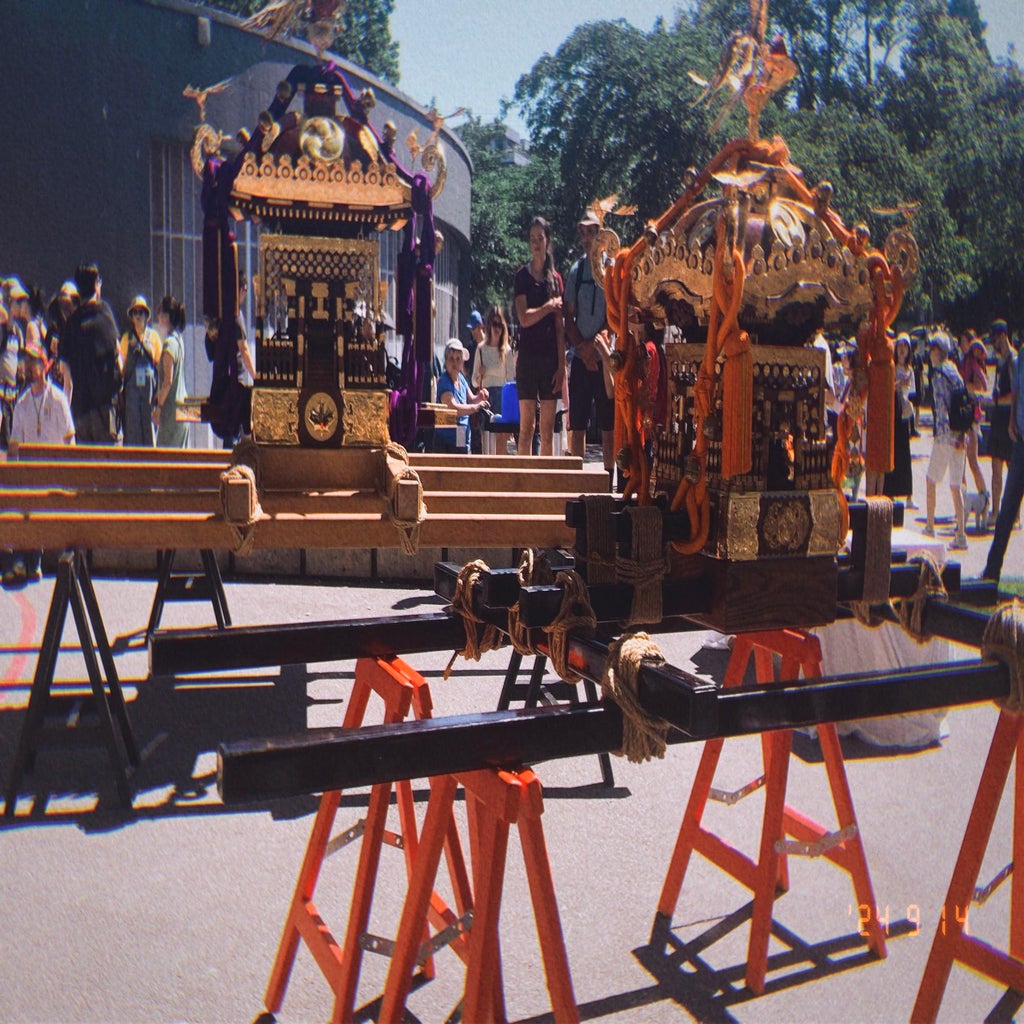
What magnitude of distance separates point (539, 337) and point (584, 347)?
447 mm

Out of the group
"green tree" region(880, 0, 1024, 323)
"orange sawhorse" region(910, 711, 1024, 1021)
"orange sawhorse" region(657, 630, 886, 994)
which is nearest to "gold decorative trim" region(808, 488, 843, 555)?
"orange sawhorse" region(657, 630, 886, 994)

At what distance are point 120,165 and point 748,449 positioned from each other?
42.1 feet

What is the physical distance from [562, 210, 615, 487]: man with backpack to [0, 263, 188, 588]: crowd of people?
344 cm

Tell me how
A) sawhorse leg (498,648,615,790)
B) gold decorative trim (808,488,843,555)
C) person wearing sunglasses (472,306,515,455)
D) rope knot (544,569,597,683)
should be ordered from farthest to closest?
person wearing sunglasses (472,306,515,455)
sawhorse leg (498,648,615,790)
gold decorative trim (808,488,843,555)
rope knot (544,569,597,683)

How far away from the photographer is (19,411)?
737 cm

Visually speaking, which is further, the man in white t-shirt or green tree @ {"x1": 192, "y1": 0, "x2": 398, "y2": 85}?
green tree @ {"x1": 192, "y1": 0, "x2": 398, "y2": 85}

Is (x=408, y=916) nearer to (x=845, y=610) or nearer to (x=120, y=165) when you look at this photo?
(x=845, y=610)

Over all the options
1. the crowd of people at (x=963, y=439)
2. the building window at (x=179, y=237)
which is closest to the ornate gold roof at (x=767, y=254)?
the crowd of people at (x=963, y=439)

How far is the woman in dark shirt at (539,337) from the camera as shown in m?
7.48

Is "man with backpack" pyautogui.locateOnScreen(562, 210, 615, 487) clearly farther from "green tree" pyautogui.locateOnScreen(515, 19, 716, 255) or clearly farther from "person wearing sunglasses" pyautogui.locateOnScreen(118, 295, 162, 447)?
"green tree" pyautogui.locateOnScreen(515, 19, 716, 255)

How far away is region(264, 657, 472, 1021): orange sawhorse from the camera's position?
2486mm

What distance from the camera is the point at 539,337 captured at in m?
Result: 7.68

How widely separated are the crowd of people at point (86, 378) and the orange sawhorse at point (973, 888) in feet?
21.0

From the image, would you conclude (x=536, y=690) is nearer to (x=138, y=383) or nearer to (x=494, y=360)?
(x=138, y=383)
